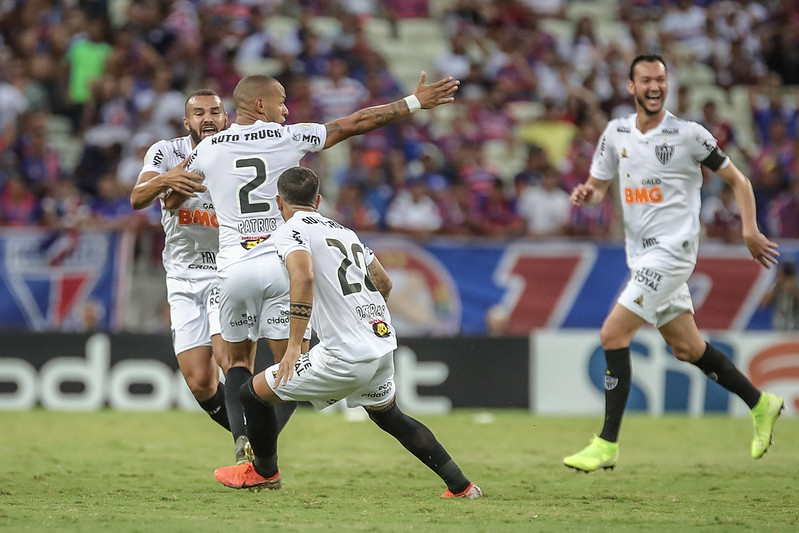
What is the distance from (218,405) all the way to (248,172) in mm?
2045

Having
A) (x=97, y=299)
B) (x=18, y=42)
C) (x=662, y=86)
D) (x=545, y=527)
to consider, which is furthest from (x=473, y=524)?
(x=18, y=42)

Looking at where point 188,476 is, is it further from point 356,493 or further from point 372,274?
point 372,274

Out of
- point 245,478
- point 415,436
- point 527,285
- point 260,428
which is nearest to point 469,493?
point 415,436

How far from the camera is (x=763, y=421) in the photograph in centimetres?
898

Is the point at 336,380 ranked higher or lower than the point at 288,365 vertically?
lower

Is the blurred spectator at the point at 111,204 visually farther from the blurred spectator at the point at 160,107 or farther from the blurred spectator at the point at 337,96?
the blurred spectator at the point at 337,96

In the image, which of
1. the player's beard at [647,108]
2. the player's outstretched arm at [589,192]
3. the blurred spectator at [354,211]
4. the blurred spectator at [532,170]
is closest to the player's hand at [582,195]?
the player's outstretched arm at [589,192]

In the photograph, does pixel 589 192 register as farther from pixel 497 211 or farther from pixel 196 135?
pixel 497 211

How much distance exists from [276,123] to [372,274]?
1365 millimetres

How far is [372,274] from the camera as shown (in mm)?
7500

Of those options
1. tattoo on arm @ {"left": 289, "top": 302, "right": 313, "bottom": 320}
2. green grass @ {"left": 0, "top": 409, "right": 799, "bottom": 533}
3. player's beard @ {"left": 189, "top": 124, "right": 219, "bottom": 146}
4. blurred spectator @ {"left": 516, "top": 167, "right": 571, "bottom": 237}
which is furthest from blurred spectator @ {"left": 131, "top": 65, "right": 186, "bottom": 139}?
tattoo on arm @ {"left": 289, "top": 302, "right": 313, "bottom": 320}

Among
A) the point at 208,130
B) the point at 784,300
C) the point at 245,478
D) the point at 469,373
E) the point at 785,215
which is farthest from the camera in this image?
the point at 785,215

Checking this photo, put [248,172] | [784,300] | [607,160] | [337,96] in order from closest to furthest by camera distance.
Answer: [248,172], [607,160], [784,300], [337,96]

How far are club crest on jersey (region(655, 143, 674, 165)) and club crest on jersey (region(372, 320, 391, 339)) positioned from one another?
286 cm
